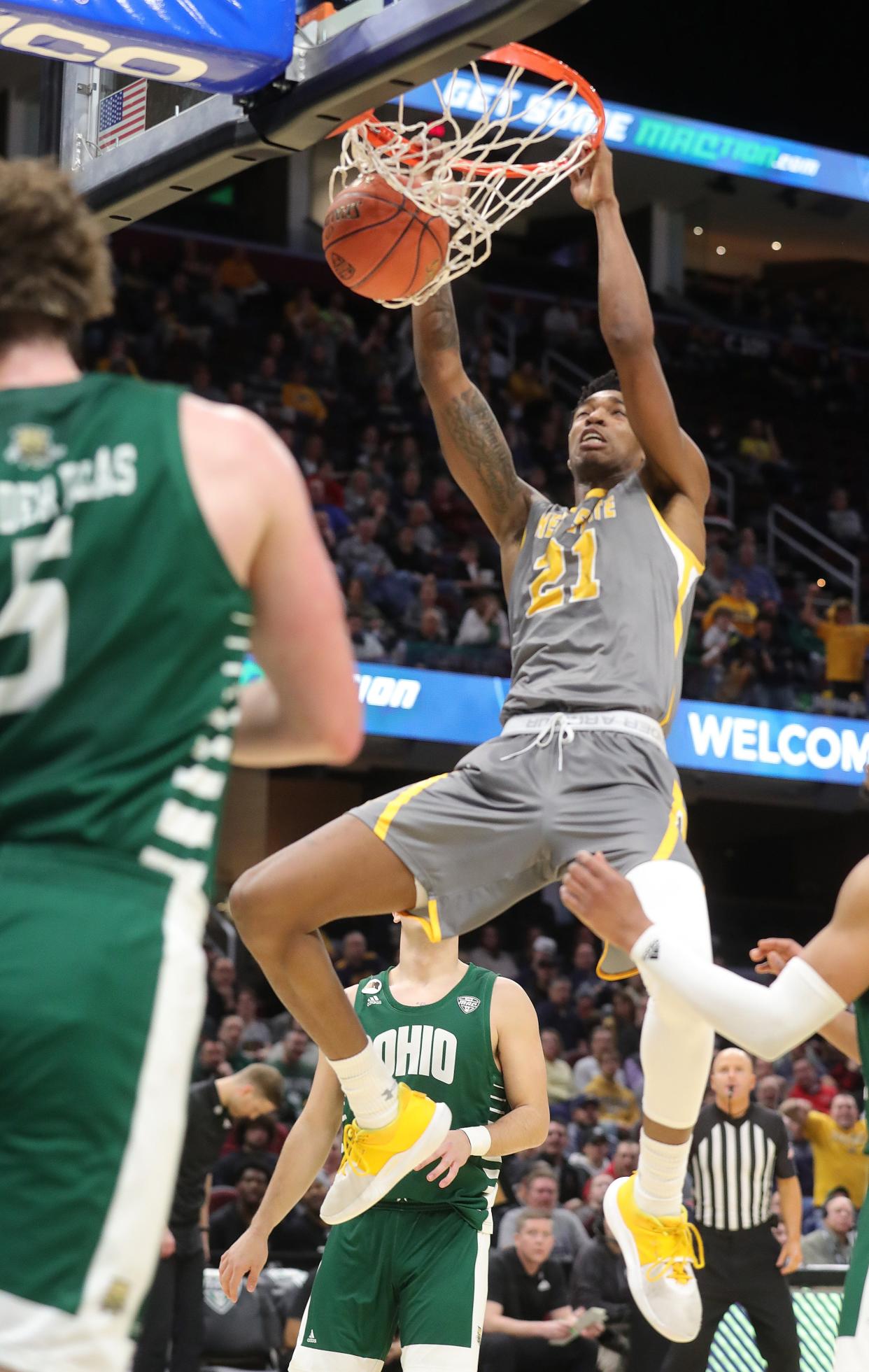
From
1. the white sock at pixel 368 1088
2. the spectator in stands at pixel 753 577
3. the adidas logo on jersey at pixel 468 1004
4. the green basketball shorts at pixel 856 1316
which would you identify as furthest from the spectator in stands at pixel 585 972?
the green basketball shorts at pixel 856 1316

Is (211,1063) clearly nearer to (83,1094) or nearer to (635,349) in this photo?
(635,349)

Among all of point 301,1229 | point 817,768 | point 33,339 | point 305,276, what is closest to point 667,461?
point 33,339

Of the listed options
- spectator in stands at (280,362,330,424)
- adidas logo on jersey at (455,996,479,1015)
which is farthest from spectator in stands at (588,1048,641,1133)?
adidas logo on jersey at (455,996,479,1015)

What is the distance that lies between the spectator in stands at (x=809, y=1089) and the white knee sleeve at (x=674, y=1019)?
Result: 1086 cm

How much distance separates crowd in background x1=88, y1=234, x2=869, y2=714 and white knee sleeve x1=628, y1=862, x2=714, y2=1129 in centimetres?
1063

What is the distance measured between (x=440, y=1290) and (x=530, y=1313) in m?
4.58

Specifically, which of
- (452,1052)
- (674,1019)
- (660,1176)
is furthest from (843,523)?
(674,1019)

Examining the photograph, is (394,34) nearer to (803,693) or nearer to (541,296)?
(803,693)

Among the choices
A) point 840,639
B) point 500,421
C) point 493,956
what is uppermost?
point 500,421

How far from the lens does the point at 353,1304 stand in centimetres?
520

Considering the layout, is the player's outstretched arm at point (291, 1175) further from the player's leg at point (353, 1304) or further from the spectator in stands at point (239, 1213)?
the spectator in stands at point (239, 1213)

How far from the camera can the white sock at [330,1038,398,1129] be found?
4.34 meters

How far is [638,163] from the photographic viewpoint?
2277 centimetres

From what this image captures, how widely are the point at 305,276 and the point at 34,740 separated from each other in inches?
757
